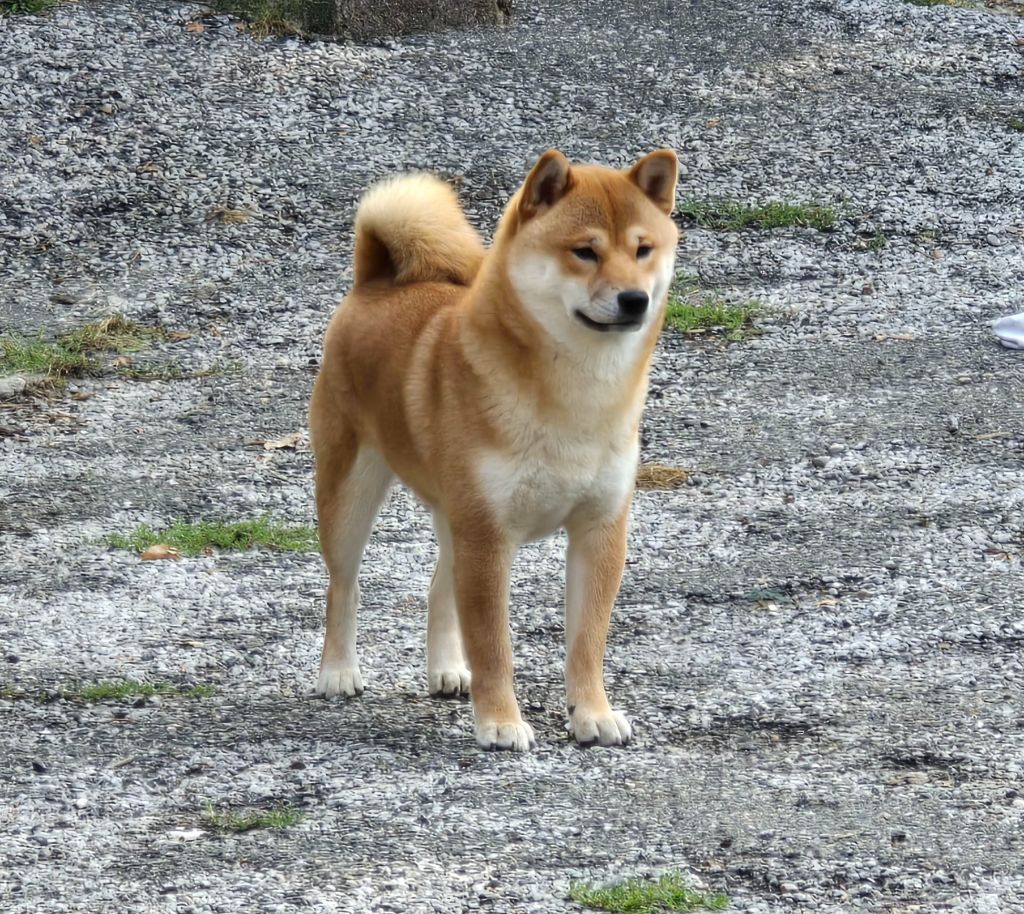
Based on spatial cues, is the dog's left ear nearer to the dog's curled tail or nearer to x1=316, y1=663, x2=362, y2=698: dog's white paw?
the dog's curled tail

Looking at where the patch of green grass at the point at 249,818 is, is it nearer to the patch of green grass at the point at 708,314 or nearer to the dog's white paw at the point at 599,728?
the dog's white paw at the point at 599,728

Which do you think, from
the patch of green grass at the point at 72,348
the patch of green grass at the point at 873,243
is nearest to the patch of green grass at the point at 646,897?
the patch of green grass at the point at 72,348

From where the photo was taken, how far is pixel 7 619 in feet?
17.5

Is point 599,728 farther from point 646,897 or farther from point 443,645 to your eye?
point 646,897

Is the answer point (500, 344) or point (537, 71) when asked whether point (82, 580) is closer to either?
point (500, 344)

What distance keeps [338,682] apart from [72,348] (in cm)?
418

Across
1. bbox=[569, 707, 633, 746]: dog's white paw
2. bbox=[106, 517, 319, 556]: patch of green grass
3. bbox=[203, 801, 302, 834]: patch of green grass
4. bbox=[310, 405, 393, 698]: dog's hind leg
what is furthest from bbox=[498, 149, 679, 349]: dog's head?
bbox=[106, 517, 319, 556]: patch of green grass

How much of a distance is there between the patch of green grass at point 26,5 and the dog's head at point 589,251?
26.5ft

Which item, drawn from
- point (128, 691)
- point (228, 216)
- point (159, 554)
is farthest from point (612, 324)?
point (228, 216)

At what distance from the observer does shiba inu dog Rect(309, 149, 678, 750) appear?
4152 mm

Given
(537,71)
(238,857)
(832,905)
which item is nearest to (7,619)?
(238,857)

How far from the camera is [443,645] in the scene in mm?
4848

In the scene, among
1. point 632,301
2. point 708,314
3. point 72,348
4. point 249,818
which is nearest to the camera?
point 249,818

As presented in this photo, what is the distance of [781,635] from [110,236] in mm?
5881
